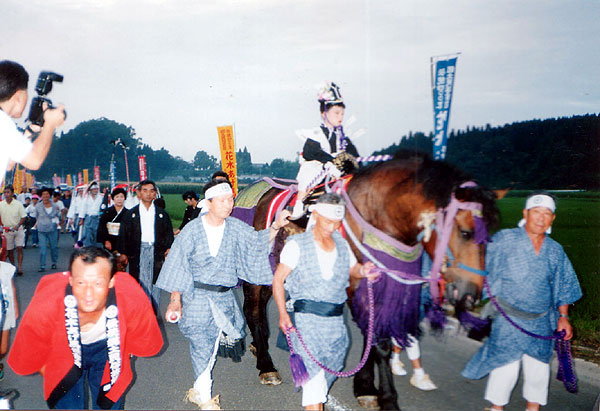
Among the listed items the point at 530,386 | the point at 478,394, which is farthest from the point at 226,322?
the point at 530,386

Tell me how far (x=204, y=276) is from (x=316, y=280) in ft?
2.77

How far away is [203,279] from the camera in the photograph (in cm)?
311

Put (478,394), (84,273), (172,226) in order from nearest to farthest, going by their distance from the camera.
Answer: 1. (84,273)
2. (478,394)
3. (172,226)

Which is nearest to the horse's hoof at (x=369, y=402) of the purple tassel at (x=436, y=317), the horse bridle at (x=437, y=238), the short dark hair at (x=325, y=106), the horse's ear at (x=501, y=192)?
the purple tassel at (x=436, y=317)

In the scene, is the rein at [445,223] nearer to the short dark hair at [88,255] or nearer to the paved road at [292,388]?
the paved road at [292,388]

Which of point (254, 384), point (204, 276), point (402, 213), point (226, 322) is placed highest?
point (402, 213)

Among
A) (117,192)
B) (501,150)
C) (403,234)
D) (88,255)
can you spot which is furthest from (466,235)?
(117,192)

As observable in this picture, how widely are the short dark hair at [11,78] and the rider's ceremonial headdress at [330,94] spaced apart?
2.06 m

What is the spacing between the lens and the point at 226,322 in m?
3.15

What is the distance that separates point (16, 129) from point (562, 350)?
3916mm

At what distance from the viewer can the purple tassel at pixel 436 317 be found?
3081 mm

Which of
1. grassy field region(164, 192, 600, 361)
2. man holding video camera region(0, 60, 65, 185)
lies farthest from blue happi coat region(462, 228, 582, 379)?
man holding video camera region(0, 60, 65, 185)

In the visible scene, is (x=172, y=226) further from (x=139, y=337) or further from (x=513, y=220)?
(x=513, y=220)

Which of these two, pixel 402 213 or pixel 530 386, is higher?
pixel 402 213
